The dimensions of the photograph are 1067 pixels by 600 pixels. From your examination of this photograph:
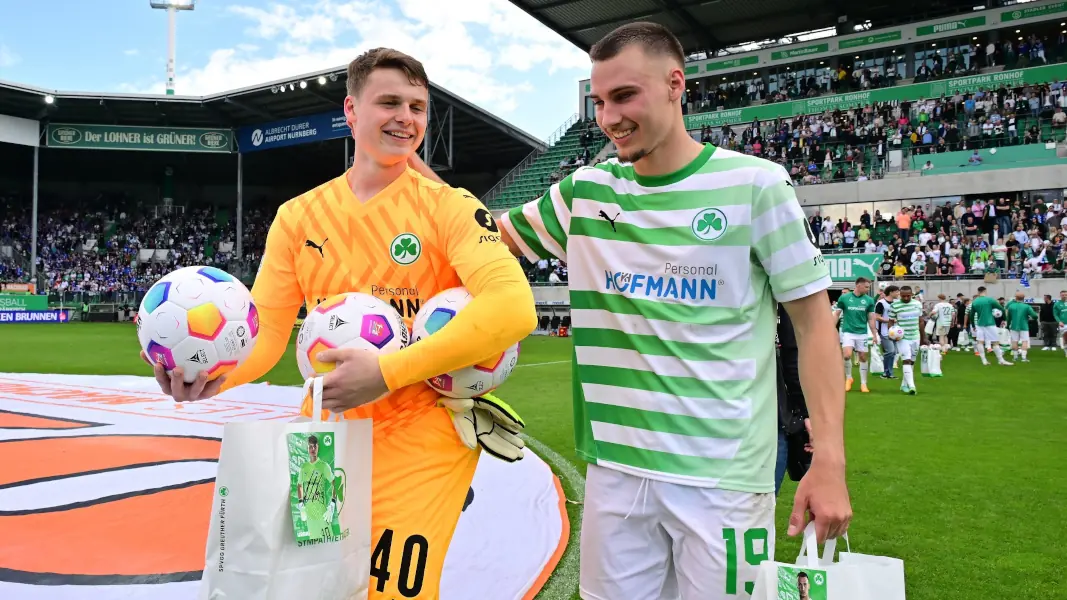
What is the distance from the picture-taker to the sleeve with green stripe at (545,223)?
2344mm

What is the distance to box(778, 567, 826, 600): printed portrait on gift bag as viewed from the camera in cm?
157

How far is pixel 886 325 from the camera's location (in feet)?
43.8

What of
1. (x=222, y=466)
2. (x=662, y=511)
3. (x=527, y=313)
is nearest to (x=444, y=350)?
(x=527, y=313)

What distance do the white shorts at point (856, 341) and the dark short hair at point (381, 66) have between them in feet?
37.3

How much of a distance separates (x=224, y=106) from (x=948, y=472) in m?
34.1

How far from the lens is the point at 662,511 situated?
1960mm

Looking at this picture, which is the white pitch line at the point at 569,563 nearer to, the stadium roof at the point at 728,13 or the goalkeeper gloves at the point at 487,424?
the goalkeeper gloves at the point at 487,424

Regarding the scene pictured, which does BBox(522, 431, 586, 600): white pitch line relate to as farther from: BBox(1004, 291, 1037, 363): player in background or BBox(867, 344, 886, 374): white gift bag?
BBox(1004, 291, 1037, 363): player in background

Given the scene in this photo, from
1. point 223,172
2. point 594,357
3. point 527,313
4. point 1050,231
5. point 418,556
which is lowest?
point 418,556

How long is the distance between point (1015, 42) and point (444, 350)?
37812mm

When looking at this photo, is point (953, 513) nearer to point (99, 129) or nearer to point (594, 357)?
point (594, 357)

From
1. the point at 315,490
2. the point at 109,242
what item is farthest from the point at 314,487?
the point at 109,242

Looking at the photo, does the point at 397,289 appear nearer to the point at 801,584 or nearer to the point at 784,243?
the point at 784,243

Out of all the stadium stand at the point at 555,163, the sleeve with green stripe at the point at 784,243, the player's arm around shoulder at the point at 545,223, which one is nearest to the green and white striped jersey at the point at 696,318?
the sleeve with green stripe at the point at 784,243
